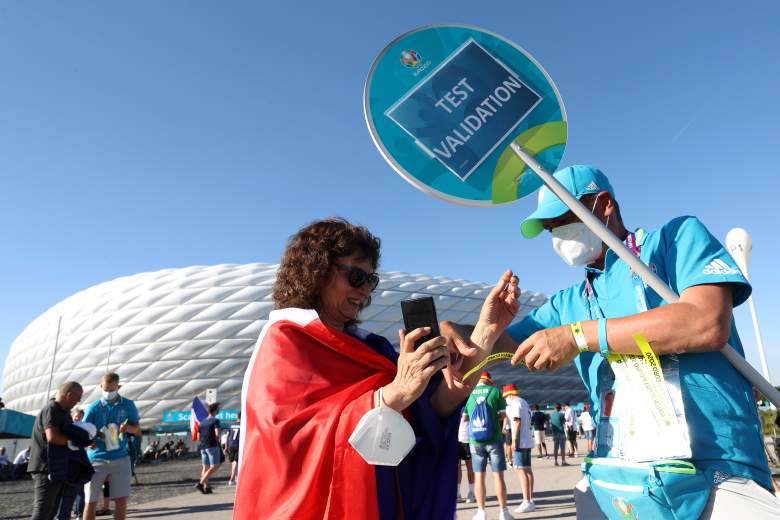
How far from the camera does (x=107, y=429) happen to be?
5.34m

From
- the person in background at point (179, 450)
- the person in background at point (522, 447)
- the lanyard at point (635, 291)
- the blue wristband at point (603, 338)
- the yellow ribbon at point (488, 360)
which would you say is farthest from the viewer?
the person in background at point (179, 450)

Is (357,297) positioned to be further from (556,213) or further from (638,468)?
(638,468)

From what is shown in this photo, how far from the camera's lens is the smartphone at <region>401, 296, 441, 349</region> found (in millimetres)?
1387

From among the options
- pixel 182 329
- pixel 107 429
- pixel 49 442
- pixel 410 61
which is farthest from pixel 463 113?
pixel 182 329

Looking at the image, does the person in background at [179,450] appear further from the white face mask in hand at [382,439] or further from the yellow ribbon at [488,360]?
the white face mask in hand at [382,439]

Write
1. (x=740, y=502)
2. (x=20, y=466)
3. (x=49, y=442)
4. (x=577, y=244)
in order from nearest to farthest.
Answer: (x=740, y=502) < (x=577, y=244) < (x=49, y=442) < (x=20, y=466)

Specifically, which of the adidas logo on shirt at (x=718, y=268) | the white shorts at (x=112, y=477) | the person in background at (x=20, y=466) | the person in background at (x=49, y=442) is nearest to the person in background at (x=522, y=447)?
the white shorts at (x=112, y=477)

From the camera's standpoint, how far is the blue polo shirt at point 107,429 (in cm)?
527

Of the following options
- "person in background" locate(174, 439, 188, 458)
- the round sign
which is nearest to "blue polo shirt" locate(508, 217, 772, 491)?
the round sign

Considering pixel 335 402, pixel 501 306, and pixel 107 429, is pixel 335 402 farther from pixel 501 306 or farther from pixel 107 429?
pixel 107 429

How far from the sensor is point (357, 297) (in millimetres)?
1972

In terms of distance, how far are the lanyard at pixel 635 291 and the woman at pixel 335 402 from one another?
9.8 inches

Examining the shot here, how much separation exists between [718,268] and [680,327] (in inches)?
7.9

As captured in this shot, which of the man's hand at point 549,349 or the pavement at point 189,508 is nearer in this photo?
the man's hand at point 549,349
